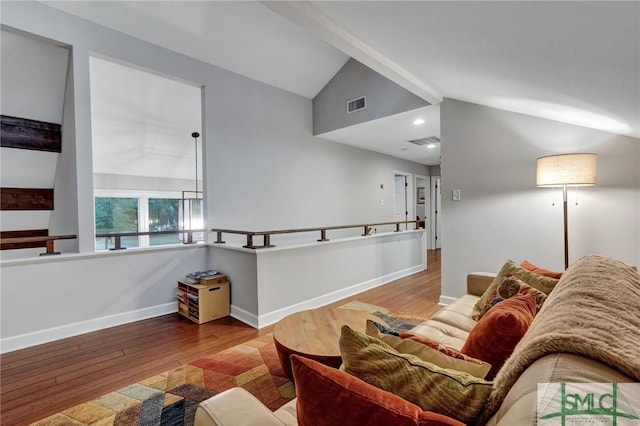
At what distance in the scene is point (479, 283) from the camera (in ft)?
8.43

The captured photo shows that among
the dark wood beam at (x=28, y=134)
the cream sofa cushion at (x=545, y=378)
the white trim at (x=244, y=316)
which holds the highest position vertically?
the dark wood beam at (x=28, y=134)

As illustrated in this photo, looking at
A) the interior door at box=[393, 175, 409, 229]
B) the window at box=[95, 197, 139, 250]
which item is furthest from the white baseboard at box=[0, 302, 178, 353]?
the interior door at box=[393, 175, 409, 229]

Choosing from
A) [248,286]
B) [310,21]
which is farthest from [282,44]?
[248,286]

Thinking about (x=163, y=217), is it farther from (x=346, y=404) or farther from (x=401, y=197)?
(x=346, y=404)

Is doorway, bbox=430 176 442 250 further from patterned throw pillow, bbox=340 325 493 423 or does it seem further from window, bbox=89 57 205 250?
patterned throw pillow, bbox=340 325 493 423

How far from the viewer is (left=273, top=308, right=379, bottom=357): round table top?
5.65 ft

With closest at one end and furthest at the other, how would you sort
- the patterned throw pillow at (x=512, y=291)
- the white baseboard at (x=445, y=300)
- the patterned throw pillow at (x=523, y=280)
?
the patterned throw pillow at (x=512, y=291), the patterned throw pillow at (x=523, y=280), the white baseboard at (x=445, y=300)

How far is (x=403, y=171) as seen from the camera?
7320 millimetres

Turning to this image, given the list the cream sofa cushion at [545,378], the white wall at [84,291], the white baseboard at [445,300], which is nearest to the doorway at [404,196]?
the white baseboard at [445,300]

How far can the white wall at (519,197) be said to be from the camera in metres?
2.53

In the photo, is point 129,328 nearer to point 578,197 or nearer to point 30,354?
point 30,354

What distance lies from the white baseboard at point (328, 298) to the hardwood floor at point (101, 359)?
15 centimetres

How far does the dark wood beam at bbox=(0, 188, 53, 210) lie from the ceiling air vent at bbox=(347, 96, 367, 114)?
14.2ft

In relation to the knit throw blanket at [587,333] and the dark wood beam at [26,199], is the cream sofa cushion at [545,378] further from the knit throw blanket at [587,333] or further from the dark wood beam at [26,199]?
the dark wood beam at [26,199]
